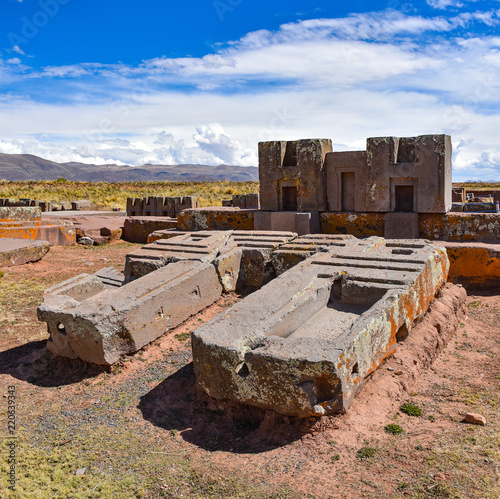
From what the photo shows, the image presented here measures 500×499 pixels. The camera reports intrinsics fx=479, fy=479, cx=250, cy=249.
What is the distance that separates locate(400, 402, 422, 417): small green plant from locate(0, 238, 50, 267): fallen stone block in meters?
8.13

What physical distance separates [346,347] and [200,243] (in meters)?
3.68

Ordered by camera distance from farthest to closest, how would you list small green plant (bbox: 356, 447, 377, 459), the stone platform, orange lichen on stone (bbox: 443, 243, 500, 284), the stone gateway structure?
the stone platform, the stone gateway structure, orange lichen on stone (bbox: 443, 243, 500, 284), small green plant (bbox: 356, 447, 377, 459)

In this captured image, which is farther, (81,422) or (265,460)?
(81,422)

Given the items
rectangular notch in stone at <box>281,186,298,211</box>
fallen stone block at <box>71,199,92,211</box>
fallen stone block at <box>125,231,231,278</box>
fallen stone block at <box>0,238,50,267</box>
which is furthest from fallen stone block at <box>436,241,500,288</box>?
fallen stone block at <box>71,199,92,211</box>

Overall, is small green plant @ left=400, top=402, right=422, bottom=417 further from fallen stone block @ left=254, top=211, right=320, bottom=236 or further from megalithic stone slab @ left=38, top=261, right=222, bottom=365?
fallen stone block @ left=254, top=211, right=320, bottom=236

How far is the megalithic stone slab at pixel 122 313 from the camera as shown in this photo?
4457 mm

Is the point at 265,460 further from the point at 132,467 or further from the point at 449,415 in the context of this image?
the point at 449,415

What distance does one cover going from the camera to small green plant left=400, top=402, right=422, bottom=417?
3.50m

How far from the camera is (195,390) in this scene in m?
4.09

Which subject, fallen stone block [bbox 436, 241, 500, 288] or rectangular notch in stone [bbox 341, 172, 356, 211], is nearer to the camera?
fallen stone block [bbox 436, 241, 500, 288]

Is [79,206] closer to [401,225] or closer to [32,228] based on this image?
[32,228]

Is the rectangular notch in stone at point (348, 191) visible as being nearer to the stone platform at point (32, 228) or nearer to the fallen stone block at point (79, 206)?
the stone platform at point (32, 228)

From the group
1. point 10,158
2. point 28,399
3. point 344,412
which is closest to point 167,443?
point 344,412

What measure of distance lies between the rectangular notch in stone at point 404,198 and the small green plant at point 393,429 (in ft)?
16.8
